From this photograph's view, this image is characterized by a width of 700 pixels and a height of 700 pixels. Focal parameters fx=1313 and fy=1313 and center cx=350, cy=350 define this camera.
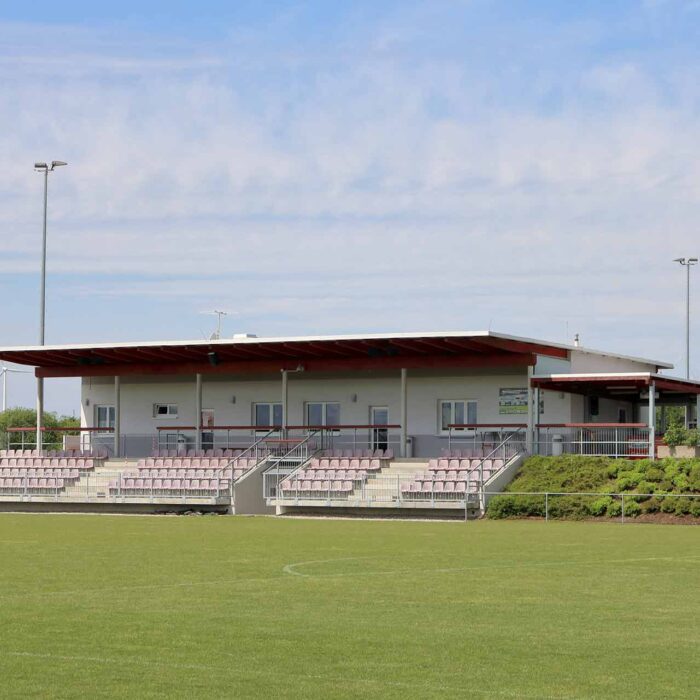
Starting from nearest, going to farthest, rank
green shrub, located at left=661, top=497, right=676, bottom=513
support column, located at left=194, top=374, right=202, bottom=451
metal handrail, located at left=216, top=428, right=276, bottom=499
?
green shrub, located at left=661, top=497, right=676, bottom=513 < metal handrail, located at left=216, top=428, right=276, bottom=499 < support column, located at left=194, top=374, right=202, bottom=451

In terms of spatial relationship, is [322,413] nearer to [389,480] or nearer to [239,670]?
[389,480]

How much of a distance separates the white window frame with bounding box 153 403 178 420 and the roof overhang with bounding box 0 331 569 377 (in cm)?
238

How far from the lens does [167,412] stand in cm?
5300

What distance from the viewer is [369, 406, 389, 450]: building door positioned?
47.6 m

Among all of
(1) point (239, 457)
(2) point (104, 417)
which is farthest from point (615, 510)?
(2) point (104, 417)

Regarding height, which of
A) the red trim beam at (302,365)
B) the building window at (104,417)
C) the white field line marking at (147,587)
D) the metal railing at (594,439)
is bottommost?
the white field line marking at (147,587)

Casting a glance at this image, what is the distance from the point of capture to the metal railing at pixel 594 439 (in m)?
42.3

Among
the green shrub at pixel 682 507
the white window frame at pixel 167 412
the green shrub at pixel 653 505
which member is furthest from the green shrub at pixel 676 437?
the white window frame at pixel 167 412

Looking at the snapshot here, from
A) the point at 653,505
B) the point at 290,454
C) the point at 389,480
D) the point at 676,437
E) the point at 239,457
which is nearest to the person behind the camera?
the point at 653,505

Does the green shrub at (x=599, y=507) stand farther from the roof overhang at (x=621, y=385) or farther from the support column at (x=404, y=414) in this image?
the support column at (x=404, y=414)

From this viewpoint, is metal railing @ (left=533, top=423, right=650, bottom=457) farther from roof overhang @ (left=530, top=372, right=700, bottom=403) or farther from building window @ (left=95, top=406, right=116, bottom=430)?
building window @ (left=95, top=406, right=116, bottom=430)

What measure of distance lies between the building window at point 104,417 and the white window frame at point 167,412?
1.99 meters

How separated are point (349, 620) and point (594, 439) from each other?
30626mm

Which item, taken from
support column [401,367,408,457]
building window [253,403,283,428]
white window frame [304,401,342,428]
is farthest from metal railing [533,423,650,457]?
building window [253,403,283,428]
